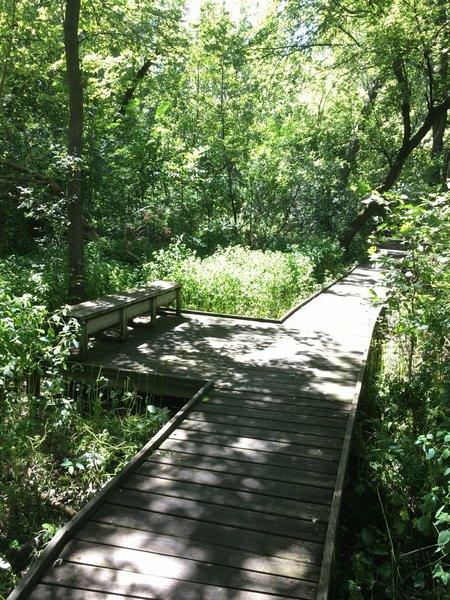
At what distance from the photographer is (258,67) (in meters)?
15.0

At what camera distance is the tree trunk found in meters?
8.48

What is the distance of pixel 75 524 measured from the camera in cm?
319

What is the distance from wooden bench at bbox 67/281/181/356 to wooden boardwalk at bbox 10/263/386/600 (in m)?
0.42

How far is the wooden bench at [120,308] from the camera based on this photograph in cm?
624

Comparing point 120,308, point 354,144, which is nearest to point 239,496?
point 120,308

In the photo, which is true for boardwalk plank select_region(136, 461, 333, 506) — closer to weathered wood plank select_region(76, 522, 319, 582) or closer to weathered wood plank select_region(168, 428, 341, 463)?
weathered wood plank select_region(168, 428, 341, 463)

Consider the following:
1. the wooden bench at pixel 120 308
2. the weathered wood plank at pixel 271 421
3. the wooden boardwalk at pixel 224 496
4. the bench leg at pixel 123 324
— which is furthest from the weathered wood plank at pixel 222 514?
the bench leg at pixel 123 324

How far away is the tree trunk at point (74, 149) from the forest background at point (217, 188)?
0.03 m

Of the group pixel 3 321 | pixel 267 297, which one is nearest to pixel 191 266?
pixel 267 297

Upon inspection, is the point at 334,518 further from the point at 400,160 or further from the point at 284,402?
the point at 400,160

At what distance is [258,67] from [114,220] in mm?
6161

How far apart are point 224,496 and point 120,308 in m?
3.92

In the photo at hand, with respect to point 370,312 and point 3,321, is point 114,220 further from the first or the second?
point 3,321

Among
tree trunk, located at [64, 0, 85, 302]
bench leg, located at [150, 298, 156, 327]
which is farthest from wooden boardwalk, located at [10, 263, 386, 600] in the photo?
tree trunk, located at [64, 0, 85, 302]
